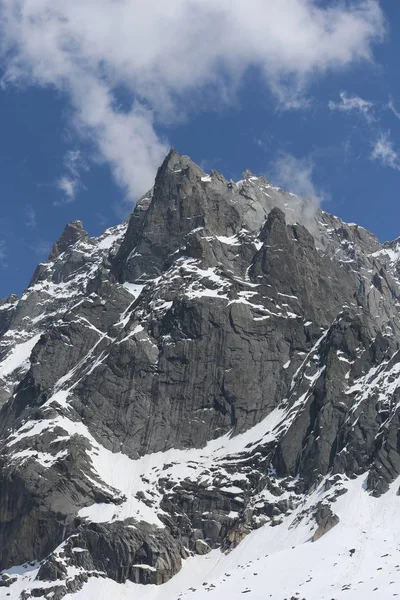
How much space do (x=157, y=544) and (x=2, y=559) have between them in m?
27.1

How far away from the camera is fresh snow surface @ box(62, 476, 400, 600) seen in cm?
16575

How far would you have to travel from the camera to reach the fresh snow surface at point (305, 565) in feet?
544

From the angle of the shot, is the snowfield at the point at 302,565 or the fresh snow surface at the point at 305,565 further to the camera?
the snowfield at the point at 302,565

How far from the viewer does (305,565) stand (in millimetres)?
175750

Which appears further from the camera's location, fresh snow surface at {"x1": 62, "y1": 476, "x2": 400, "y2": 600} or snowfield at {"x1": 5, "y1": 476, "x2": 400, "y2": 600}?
snowfield at {"x1": 5, "y1": 476, "x2": 400, "y2": 600}

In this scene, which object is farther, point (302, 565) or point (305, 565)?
point (302, 565)

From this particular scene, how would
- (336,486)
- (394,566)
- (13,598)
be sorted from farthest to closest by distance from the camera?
(336,486) → (13,598) → (394,566)

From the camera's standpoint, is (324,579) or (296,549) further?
(296,549)

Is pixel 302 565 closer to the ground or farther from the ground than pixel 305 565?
farther from the ground

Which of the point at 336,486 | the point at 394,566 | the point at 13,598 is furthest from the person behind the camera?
the point at 336,486

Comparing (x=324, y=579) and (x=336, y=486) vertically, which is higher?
(x=336, y=486)

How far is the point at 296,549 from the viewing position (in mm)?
184125

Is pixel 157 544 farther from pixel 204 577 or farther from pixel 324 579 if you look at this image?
pixel 324 579

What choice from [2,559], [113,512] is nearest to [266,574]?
[113,512]
